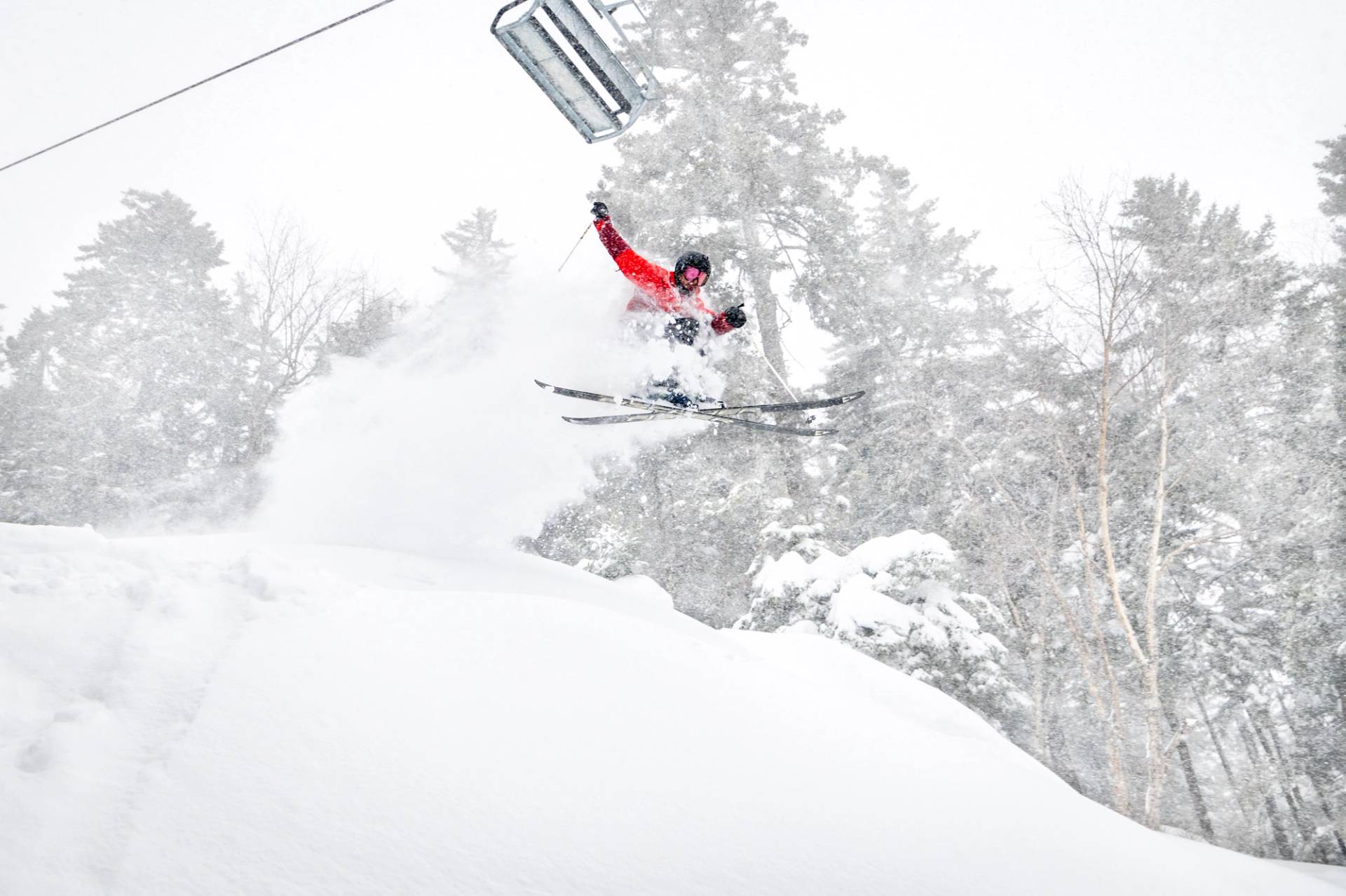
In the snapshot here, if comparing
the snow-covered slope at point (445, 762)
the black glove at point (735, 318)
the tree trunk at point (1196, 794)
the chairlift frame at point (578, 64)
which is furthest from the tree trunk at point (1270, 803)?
the chairlift frame at point (578, 64)

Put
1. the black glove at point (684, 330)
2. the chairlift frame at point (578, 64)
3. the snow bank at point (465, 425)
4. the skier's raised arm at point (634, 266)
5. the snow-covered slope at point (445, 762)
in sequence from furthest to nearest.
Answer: the snow bank at point (465, 425), the black glove at point (684, 330), the skier's raised arm at point (634, 266), the chairlift frame at point (578, 64), the snow-covered slope at point (445, 762)

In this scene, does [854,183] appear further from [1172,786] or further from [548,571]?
[1172,786]

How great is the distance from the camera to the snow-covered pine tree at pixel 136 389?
1697 centimetres

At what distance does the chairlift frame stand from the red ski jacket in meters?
1.23

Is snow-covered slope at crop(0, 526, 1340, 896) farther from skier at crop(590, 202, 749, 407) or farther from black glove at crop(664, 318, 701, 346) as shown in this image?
black glove at crop(664, 318, 701, 346)

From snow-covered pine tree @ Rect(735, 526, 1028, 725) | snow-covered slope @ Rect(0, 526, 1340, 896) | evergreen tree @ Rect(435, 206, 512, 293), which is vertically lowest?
snow-covered slope @ Rect(0, 526, 1340, 896)

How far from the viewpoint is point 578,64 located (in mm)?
6145

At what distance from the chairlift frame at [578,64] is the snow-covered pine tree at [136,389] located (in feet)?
53.1

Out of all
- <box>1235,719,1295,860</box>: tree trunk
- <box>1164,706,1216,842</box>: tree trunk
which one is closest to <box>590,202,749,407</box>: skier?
<box>1164,706,1216,842</box>: tree trunk

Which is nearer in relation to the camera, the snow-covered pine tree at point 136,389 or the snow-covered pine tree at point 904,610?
the snow-covered pine tree at point 904,610

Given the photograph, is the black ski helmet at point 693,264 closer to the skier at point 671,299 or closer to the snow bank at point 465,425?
the skier at point 671,299

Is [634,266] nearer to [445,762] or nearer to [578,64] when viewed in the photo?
[578,64]

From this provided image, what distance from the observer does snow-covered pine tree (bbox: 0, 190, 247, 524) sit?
55.7 feet

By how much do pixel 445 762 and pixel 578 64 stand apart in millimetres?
6075
